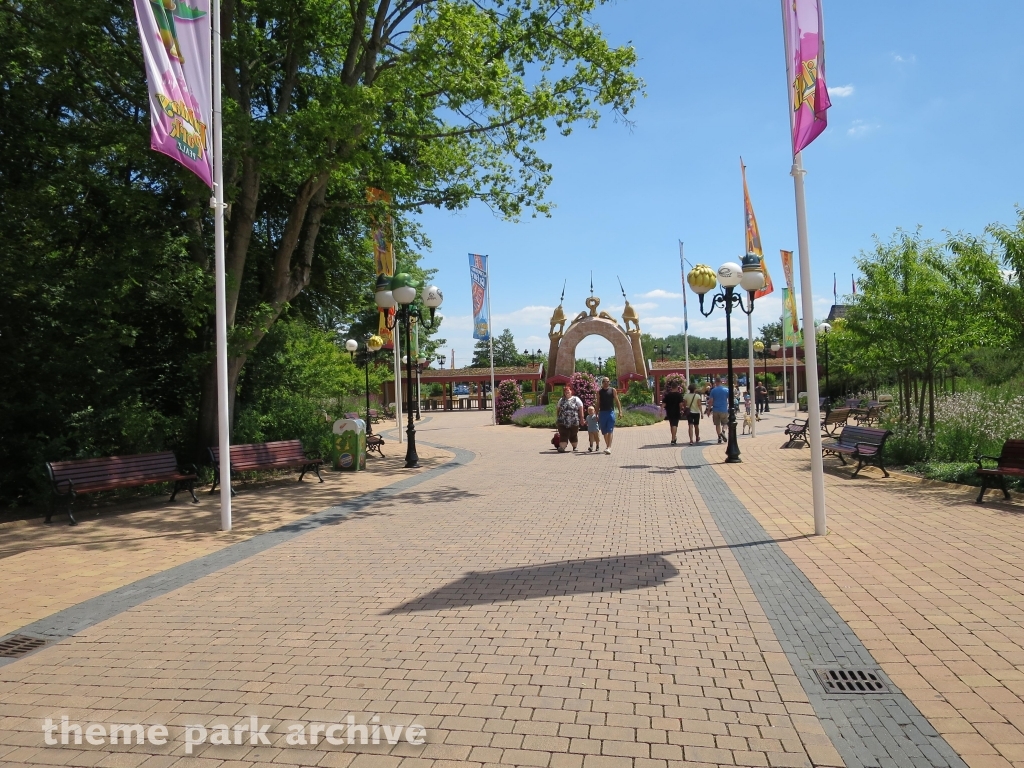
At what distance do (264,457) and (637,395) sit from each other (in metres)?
19.7

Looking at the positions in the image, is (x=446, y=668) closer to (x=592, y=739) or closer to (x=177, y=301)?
(x=592, y=739)

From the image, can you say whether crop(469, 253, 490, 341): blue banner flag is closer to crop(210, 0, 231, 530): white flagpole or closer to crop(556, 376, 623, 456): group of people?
crop(556, 376, 623, 456): group of people

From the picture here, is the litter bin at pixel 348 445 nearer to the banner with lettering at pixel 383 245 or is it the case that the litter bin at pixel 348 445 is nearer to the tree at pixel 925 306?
the banner with lettering at pixel 383 245

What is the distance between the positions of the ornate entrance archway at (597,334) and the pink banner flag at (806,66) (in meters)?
24.1

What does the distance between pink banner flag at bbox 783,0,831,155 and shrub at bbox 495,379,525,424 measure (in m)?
22.1

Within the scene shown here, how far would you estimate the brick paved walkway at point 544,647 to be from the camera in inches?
123

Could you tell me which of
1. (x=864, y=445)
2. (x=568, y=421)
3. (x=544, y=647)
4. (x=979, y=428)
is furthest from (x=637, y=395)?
(x=544, y=647)

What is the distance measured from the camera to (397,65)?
12.1 m

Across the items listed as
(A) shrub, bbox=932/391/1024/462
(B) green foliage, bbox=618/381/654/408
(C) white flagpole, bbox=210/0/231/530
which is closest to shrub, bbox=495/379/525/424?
(B) green foliage, bbox=618/381/654/408

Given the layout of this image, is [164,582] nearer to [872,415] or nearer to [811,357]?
[811,357]

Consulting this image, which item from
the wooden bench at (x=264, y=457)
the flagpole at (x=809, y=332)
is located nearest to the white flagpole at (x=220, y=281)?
the wooden bench at (x=264, y=457)

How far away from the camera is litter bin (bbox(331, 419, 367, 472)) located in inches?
538

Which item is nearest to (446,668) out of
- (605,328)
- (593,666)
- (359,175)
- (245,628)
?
(593,666)

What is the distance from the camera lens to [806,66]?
6.90m
